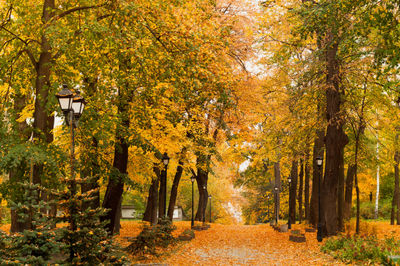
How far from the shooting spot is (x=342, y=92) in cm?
1856

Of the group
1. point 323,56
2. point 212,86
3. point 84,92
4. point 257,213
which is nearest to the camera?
point 212,86

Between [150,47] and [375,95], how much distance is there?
40.2ft

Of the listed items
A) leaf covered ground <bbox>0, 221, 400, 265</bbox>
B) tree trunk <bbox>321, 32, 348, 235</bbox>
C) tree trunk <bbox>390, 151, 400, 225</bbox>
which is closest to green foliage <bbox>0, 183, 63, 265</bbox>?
leaf covered ground <bbox>0, 221, 400, 265</bbox>

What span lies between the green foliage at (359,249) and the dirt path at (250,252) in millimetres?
354

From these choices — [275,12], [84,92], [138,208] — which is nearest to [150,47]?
[84,92]

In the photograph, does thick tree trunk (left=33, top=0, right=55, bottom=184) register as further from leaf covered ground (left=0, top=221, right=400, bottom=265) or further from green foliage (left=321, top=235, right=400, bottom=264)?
green foliage (left=321, top=235, right=400, bottom=264)

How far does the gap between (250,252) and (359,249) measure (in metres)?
4.48

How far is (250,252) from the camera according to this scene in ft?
50.8

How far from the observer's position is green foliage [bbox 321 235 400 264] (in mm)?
11373

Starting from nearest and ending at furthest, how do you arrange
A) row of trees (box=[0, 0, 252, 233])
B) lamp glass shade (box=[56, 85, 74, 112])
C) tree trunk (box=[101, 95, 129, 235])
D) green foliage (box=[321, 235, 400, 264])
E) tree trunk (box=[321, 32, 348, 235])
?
lamp glass shade (box=[56, 85, 74, 112]), row of trees (box=[0, 0, 252, 233]), green foliage (box=[321, 235, 400, 264]), tree trunk (box=[101, 95, 129, 235]), tree trunk (box=[321, 32, 348, 235])

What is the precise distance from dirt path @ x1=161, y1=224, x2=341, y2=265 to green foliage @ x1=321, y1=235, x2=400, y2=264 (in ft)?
1.16

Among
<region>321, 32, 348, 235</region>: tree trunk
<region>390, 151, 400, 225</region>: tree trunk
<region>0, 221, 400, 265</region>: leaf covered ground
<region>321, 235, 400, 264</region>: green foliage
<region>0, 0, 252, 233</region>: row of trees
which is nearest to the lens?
<region>0, 0, 252, 233</region>: row of trees

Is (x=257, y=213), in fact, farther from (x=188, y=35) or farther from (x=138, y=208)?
(x=188, y=35)

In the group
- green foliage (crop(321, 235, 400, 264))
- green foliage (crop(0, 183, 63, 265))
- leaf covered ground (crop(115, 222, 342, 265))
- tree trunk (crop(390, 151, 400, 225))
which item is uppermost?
tree trunk (crop(390, 151, 400, 225))
